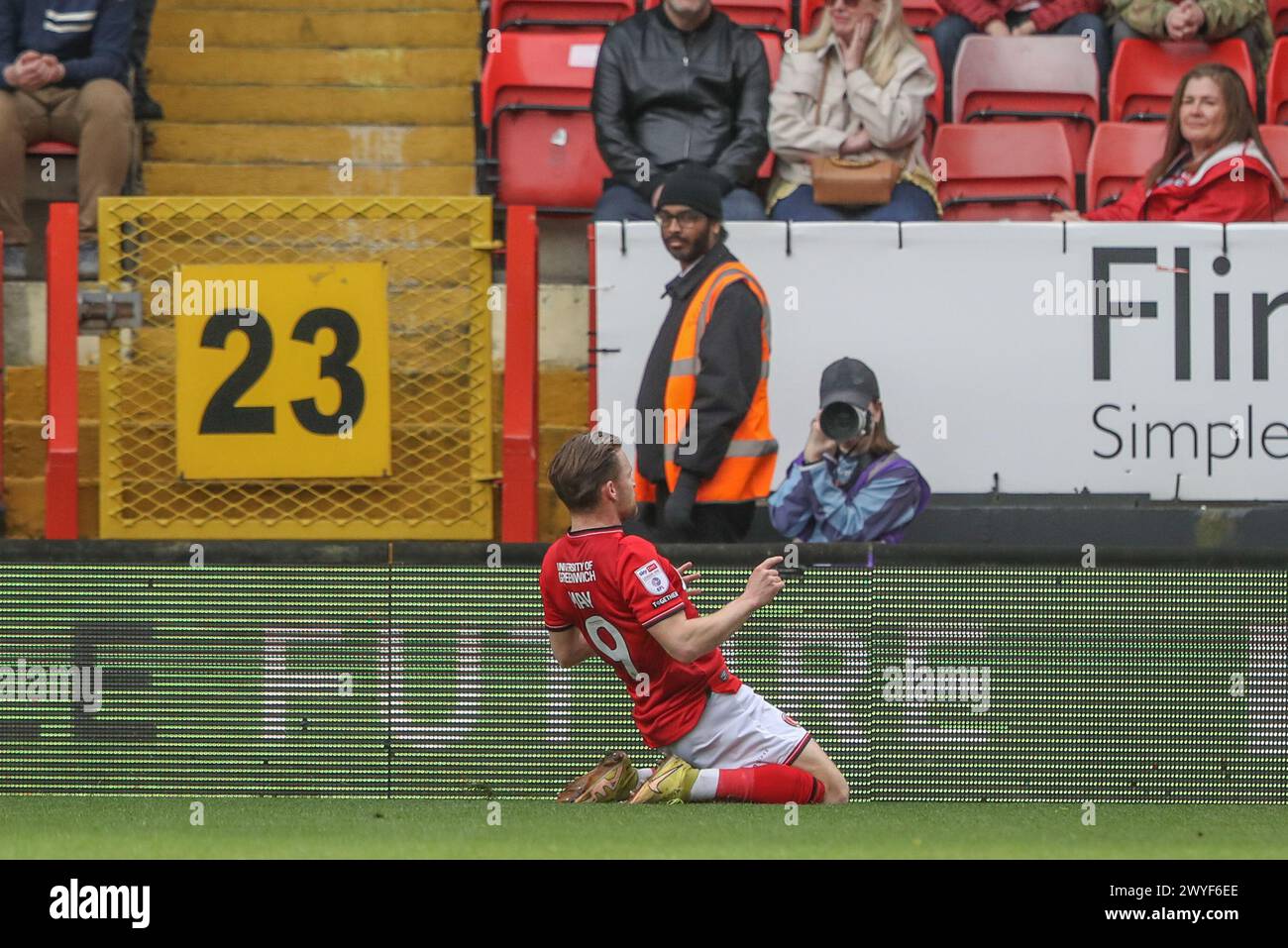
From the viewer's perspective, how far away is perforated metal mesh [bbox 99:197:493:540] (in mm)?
8797

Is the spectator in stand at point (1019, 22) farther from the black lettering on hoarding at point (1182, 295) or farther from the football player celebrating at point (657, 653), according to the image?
the football player celebrating at point (657, 653)

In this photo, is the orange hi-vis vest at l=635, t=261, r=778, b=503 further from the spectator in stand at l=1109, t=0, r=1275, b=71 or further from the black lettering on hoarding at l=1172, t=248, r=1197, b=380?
the spectator in stand at l=1109, t=0, r=1275, b=71

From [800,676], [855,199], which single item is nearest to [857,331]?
[855,199]

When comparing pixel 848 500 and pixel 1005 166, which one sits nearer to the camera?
pixel 848 500

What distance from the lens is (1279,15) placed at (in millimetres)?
12828

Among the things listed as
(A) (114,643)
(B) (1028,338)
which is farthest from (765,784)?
(B) (1028,338)

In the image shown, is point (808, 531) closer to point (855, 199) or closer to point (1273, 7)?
Result: point (855, 199)

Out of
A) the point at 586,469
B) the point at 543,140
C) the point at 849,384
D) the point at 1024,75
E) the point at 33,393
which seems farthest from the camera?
the point at 1024,75

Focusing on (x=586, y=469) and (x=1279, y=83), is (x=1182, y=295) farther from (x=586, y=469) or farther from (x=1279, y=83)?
(x=586, y=469)

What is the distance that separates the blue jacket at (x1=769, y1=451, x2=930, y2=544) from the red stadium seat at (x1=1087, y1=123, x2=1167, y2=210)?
3.34 m

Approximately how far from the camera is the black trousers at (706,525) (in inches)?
344

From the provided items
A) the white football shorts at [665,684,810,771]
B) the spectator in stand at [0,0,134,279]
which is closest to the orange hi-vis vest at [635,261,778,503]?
the white football shorts at [665,684,810,771]

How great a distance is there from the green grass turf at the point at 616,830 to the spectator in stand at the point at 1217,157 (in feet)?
10.9

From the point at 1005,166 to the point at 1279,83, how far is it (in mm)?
2052
